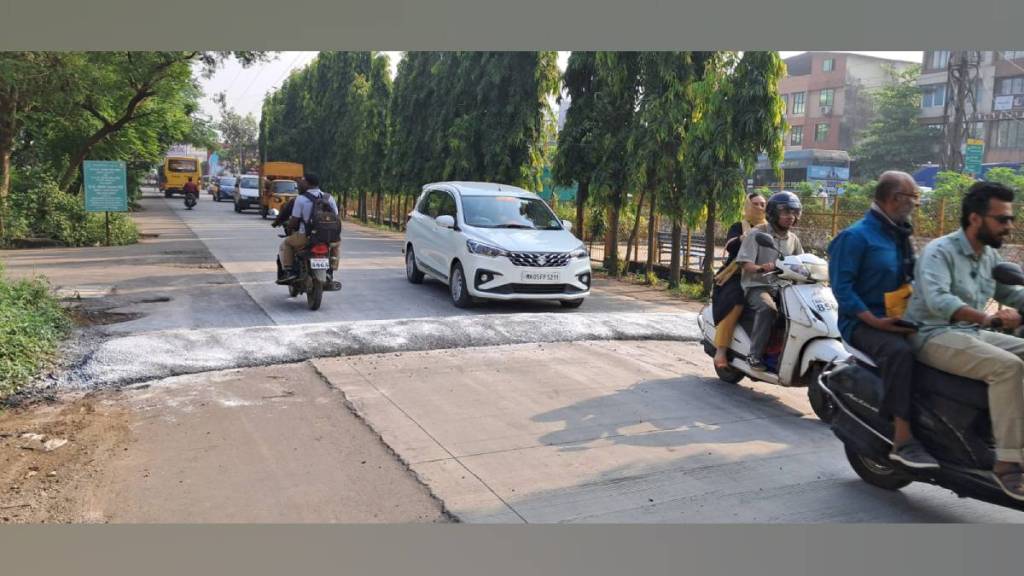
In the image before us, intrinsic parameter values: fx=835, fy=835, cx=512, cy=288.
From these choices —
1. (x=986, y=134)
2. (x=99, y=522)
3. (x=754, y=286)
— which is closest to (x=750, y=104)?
(x=754, y=286)

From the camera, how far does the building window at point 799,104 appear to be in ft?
173

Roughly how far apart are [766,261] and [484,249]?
4.77m

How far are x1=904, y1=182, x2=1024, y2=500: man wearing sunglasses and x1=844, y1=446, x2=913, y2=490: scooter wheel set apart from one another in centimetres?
78

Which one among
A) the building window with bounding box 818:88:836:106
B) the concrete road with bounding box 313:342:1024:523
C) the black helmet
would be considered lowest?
the concrete road with bounding box 313:342:1024:523

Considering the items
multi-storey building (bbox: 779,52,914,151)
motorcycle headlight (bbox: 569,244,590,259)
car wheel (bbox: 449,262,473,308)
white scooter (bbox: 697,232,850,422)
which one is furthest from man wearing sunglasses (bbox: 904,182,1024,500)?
multi-storey building (bbox: 779,52,914,151)

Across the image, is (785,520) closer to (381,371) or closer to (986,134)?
(381,371)

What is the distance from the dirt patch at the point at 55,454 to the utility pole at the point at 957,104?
30891 millimetres

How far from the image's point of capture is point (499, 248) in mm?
10805

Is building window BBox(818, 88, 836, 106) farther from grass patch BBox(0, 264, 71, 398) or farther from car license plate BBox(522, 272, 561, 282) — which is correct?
grass patch BBox(0, 264, 71, 398)

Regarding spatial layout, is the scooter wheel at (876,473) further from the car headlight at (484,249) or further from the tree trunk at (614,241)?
the tree trunk at (614,241)

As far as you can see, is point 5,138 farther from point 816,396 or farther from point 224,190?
point 224,190

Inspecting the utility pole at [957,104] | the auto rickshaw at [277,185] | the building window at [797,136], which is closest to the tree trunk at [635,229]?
the auto rickshaw at [277,185]

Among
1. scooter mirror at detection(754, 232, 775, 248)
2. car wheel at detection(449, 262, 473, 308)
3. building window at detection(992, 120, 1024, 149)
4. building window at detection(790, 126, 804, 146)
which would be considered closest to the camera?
scooter mirror at detection(754, 232, 775, 248)

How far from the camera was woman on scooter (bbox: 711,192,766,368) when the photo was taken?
7.05 meters
